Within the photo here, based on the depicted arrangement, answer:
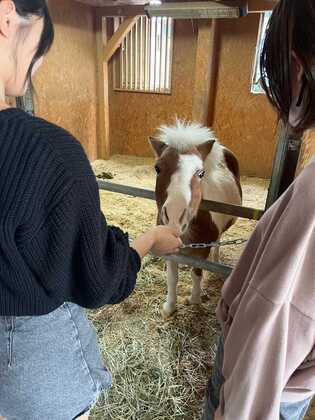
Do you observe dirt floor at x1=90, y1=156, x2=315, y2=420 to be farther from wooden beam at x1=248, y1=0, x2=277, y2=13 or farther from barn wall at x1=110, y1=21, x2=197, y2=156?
barn wall at x1=110, y1=21, x2=197, y2=156

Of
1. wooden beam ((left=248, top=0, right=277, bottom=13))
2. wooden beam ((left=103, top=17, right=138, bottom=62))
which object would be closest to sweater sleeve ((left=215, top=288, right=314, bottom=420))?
wooden beam ((left=248, top=0, right=277, bottom=13))

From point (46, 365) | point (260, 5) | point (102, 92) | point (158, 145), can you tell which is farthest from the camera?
point (102, 92)

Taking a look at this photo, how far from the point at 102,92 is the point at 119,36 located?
0.86 m

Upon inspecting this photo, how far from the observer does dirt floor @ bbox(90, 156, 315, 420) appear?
149 centimetres

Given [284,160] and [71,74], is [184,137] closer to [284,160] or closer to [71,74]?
[284,160]

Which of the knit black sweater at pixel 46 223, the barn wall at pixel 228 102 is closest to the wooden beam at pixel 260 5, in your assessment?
the barn wall at pixel 228 102

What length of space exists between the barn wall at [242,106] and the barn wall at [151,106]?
52 cm

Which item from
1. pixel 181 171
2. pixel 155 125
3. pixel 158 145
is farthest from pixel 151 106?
pixel 181 171

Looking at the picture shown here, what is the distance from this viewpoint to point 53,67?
4.23 m

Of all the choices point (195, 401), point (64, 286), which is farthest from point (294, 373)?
point (195, 401)

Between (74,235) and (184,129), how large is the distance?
1.35m

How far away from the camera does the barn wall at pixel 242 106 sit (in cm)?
459

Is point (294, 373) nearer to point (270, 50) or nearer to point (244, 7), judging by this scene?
point (270, 50)

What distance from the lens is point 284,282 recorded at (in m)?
0.54
